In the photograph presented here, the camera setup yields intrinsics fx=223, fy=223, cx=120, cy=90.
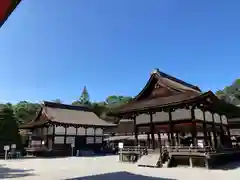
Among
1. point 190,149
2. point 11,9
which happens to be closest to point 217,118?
point 190,149

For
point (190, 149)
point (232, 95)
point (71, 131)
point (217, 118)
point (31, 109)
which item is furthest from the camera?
point (232, 95)

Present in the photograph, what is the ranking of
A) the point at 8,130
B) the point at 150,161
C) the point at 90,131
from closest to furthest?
the point at 150,161 < the point at 8,130 < the point at 90,131

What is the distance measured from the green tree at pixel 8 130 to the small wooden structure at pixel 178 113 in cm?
1861

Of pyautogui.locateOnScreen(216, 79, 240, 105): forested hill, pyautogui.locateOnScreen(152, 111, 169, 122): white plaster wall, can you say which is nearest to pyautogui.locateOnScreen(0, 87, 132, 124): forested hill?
pyautogui.locateOnScreen(152, 111, 169, 122): white plaster wall

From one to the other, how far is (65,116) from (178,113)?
2391 centimetres

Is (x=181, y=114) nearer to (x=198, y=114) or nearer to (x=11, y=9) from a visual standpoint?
(x=198, y=114)

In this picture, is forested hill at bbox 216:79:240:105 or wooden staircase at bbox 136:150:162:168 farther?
forested hill at bbox 216:79:240:105

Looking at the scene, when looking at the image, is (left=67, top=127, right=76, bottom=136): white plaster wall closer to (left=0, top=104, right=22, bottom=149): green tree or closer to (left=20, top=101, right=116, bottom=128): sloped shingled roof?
(left=20, top=101, right=116, bottom=128): sloped shingled roof

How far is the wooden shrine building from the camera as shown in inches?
1353

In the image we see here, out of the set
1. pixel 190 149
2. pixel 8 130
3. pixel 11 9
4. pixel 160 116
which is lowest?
pixel 190 149

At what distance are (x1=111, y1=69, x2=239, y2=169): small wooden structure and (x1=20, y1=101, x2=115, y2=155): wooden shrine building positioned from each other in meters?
14.7

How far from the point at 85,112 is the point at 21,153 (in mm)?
14294

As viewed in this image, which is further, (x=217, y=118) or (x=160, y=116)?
(x=217, y=118)

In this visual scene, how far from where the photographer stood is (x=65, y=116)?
38.3 m
